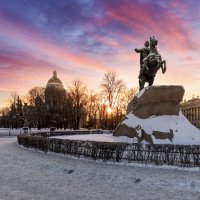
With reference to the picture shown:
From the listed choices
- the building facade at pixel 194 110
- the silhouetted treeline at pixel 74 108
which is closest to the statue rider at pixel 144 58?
the silhouetted treeline at pixel 74 108

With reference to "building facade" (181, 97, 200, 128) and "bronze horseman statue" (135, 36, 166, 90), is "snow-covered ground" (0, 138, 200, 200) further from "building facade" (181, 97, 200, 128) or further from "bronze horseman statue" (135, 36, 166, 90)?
"building facade" (181, 97, 200, 128)

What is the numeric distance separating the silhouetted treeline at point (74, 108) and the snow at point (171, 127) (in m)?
45.8

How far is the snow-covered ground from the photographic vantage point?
1087 centimetres

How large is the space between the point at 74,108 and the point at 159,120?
56.7 metres

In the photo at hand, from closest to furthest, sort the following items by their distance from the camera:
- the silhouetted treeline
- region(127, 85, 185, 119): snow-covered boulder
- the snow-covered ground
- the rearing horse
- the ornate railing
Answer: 1. the snow-covered ground
2. the ornate railing
3. region(127, 85, 185, 119): snow-covered boulder
4. the rearing horse
5. the silhouetted treeline

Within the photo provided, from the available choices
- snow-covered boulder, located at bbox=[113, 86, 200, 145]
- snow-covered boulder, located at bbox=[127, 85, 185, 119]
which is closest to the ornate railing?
snow-covered boulder, located at bbox=[113, 86, 200, 145]

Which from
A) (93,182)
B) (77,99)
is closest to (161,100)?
(93,182)

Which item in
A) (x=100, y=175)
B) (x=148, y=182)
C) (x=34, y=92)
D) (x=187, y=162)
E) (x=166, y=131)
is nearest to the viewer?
(x=148, y=182)

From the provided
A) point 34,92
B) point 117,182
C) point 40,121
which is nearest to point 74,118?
point 40,121

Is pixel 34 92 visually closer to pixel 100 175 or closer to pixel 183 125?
pixel 183 125

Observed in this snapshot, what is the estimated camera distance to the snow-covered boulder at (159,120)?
2358 centimetres

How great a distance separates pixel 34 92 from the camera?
326 ft

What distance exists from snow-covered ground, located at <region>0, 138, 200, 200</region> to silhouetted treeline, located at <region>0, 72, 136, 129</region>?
55372 mm

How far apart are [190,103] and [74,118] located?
230ft
